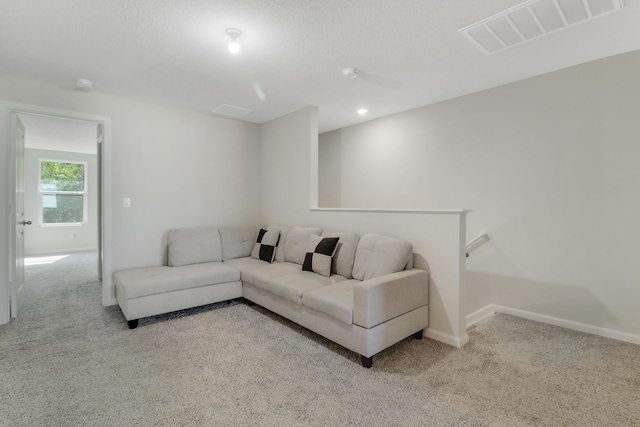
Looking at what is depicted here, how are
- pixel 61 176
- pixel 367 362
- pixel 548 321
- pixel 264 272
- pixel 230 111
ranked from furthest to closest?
pixel 61 176 → pixel 230 111 → pixel 264 272 → pixel 548 321 → pixel 367 362

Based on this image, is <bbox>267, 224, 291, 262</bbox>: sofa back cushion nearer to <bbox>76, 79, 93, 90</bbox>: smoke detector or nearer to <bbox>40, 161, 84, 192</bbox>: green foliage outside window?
<bbox>76, 79, 93, 90</bbox>: smoke detector

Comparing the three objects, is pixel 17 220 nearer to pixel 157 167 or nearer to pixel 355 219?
pixel 157 167

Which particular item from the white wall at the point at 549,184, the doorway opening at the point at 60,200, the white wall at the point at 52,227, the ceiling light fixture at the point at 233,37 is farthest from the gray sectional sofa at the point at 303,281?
the white wall at the point at 52,227

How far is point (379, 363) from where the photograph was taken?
2.20 meters

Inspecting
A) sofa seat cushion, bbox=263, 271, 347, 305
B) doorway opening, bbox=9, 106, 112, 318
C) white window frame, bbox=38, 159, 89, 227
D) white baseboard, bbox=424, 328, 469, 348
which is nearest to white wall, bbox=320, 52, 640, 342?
white baseboard, bbox=424, 328, 469, 348

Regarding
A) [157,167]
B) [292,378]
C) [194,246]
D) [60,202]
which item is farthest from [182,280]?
[60,202]

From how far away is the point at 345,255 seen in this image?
299 cm

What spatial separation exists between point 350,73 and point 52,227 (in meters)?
7.88

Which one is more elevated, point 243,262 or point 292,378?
point 243,262

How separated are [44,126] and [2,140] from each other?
8.47 feet

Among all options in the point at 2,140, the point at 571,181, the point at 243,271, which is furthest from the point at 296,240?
the point at 2,140

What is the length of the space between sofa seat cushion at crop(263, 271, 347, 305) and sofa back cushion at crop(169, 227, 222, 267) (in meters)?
1.16

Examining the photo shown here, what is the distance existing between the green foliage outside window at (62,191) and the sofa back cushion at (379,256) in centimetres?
770

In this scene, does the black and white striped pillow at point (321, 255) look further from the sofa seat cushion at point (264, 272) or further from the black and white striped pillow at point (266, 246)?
the black and white striped pillow at point (266, 246)
